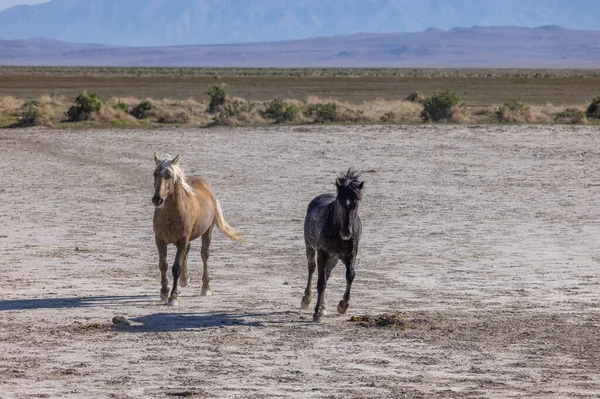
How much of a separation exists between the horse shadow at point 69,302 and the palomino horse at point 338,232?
2134mm

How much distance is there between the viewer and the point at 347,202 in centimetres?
1083

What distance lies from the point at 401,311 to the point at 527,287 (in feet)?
7.05

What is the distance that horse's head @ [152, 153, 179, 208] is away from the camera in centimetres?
1142

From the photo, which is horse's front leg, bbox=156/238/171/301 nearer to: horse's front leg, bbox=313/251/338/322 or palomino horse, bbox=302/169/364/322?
palomino horse, bbox=302/169/364/322

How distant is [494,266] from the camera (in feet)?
48.9

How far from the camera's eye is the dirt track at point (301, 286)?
904 cm

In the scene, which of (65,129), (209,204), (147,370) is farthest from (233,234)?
(65,129)

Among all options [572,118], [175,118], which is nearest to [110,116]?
[175,118]

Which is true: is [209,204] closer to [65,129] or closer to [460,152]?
[460,152]

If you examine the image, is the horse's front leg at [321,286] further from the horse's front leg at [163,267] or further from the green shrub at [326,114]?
the green shrub at [326,114]

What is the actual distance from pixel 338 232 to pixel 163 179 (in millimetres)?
1858

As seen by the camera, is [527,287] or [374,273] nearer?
[527,287]

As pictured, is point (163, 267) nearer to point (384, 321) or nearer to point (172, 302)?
point (172, 302)

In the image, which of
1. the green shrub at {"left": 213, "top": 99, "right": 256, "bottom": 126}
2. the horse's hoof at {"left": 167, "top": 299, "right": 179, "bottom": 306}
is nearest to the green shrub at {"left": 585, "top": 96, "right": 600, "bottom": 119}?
the green shrub at {"left": 213, "top": 99, "right": 256, "bottom": 126}
